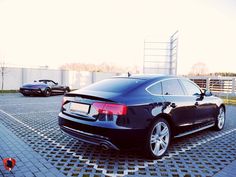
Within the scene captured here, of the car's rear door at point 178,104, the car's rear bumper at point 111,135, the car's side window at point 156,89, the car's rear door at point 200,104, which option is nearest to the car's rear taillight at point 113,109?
the car's rear bumper at point 111,135

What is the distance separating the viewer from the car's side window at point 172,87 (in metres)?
4.43

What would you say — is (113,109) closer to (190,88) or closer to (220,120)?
(190,88)

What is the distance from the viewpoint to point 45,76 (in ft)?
79.5

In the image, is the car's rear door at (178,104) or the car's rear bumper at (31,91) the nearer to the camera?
the car's rear door at (178,104)

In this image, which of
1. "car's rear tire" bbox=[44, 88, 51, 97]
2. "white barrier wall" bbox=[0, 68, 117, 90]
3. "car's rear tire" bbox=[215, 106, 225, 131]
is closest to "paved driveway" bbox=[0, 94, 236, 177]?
"car's rear tire" bbox=[215, 106, 225, 131]

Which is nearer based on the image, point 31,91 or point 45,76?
point 31,91

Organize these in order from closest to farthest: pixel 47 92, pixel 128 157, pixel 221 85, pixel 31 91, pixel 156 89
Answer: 1. pixel 128 157
2. pixel 156 89
3. pixel 31 91
4. pixel 47 92
5. pixel 221 85

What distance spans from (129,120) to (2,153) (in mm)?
2429

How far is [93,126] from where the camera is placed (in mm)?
3516

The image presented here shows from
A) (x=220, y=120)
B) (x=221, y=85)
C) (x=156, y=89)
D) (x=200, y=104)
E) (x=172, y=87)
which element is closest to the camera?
(x=156, y=89)

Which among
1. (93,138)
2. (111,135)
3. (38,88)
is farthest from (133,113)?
(38,88)

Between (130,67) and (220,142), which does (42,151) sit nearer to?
(220,142)

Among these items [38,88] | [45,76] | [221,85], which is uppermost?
[45,76]

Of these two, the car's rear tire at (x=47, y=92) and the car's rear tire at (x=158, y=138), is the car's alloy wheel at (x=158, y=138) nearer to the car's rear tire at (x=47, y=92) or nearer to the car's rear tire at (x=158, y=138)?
the car's rear tire at (x=158, y=138)
